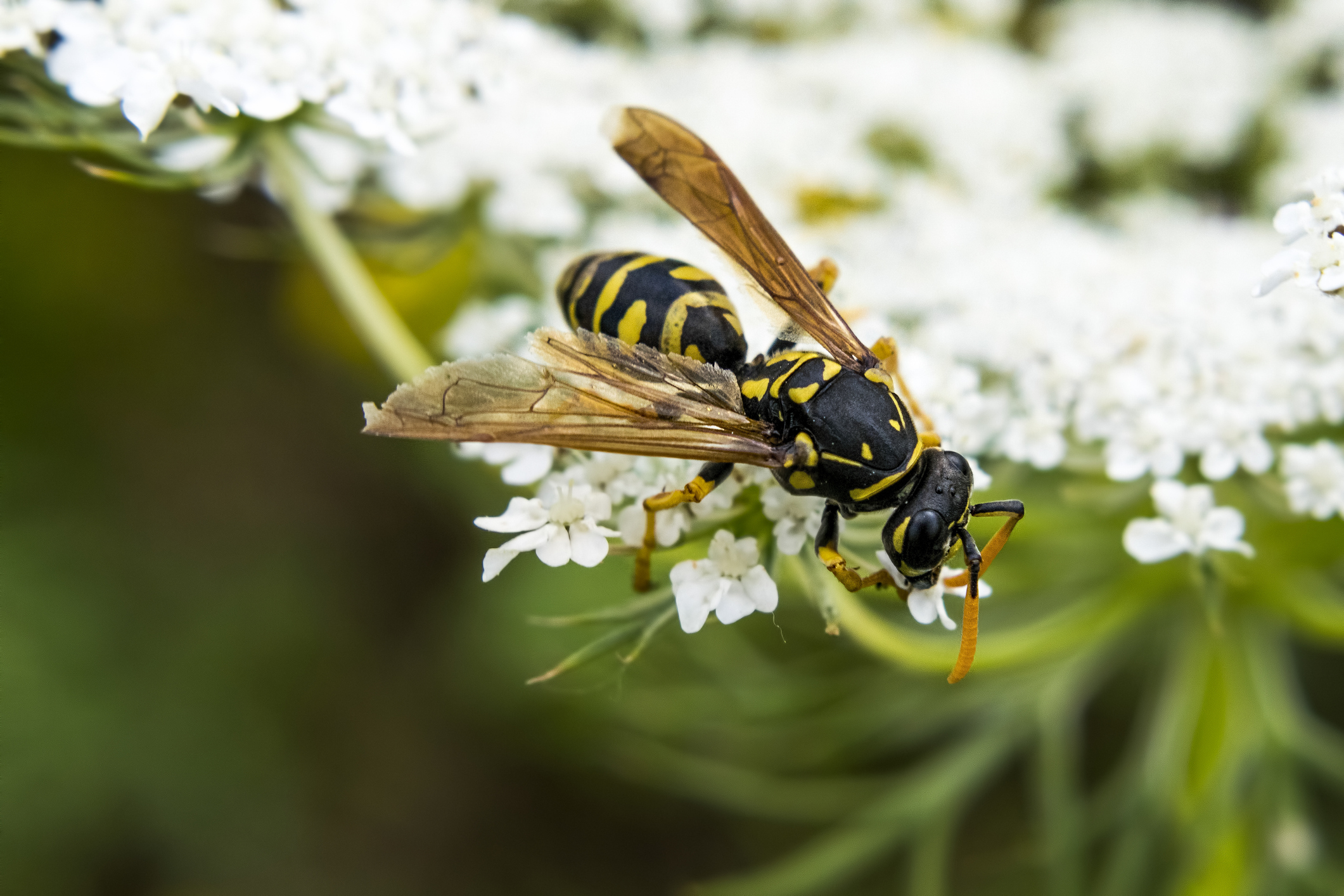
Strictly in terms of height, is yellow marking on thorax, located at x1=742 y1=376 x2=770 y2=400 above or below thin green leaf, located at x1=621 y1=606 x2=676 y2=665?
A: above

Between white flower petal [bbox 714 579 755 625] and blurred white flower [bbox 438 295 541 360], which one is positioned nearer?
white flower petal [bbox 714 579 755 625]

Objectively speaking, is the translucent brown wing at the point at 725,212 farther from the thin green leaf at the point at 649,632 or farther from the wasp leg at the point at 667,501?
the thin green leaf at the point at 649,632

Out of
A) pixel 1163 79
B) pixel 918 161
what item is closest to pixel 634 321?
pixel 918 161

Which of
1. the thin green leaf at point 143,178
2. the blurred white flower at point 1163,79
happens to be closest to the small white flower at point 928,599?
the thin green leaf at point 143,178

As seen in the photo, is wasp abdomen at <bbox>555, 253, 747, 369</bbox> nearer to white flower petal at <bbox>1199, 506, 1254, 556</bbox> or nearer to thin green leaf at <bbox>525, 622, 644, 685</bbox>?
thin green leaf at <bbox>525, 622, 644, 685</bbox>

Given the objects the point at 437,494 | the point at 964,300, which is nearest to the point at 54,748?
the point at 437,494

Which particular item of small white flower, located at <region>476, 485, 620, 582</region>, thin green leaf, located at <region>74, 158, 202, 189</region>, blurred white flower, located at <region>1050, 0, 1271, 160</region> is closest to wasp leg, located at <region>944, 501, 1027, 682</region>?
small white flower, located at <region>476, 485, 620, 582</region>

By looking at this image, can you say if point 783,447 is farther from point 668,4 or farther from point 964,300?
point 668,4
